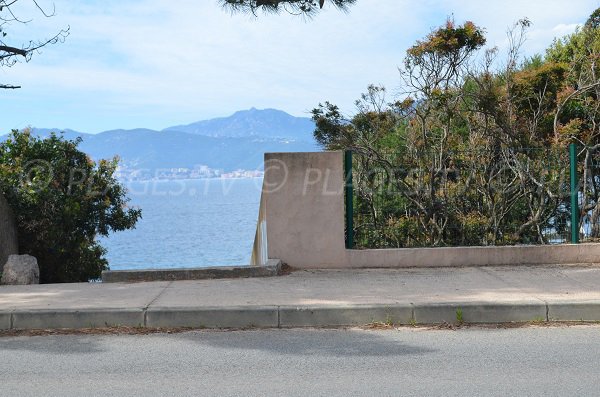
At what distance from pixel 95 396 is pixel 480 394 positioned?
2.81m

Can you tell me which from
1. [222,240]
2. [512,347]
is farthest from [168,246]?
[512,347]

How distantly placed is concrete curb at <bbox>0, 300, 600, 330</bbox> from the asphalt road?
0.24 m

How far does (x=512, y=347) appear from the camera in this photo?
6.80 metres

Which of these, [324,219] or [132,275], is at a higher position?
[324,219]

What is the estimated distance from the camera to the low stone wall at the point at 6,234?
446 inches

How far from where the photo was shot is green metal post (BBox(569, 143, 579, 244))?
10.9 m

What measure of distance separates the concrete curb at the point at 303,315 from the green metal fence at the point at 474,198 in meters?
3.22

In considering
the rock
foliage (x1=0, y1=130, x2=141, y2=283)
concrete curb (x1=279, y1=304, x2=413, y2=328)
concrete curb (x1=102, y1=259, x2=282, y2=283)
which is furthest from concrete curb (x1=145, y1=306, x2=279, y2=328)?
foliage (x1=0, y1=130, x2=141, y2=283)

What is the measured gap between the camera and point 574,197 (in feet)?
36.0

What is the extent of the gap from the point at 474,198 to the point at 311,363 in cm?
582

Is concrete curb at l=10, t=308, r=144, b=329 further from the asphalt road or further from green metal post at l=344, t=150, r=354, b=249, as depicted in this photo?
green metal post at l=344, t=150, r=354, b=249

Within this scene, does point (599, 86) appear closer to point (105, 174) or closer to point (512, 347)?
point (512, 347)

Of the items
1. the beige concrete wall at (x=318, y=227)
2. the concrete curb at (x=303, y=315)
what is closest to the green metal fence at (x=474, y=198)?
the beige concrete wall at (x=318, y=227)

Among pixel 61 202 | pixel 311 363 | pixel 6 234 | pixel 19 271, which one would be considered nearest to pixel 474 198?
pixel 311 363
